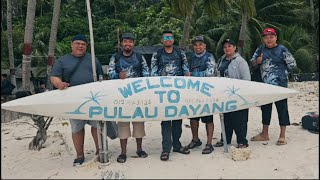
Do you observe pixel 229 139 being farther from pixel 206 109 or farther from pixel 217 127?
pixel 217 127

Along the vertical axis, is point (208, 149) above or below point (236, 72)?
below

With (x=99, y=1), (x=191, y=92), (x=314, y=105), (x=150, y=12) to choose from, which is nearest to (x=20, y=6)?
(x=99, y=1)

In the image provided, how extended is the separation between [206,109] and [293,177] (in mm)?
1464

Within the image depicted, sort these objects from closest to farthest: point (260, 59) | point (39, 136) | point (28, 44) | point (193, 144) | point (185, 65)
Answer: point (185, 65) < point (260, 59) < point (193, 144) < point (39, 136) < point (28, 44)

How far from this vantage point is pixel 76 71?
484 cm

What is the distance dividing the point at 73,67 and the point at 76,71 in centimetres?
8

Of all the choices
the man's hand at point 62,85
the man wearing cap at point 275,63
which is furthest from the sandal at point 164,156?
the man wearing cap at point 275,63

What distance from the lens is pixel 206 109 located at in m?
5.04

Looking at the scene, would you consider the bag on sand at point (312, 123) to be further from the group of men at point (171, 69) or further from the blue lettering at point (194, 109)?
the blue lettering at point (194, 109)

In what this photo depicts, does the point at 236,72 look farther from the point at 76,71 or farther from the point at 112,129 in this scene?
the point at 76,71

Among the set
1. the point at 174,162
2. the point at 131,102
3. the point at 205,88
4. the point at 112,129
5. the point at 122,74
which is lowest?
the point at 174,162

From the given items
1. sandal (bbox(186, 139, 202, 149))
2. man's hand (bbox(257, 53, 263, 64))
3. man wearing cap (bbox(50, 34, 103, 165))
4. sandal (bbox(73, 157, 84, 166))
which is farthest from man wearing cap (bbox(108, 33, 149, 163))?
man's hand (bbox(257, 53, 263, 64))

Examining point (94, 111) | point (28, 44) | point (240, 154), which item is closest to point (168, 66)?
point (94, 111)

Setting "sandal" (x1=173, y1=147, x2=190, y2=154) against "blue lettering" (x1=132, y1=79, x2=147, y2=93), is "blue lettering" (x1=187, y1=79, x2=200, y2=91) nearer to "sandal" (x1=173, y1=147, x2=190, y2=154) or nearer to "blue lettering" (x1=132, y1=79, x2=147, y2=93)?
"blue lettering" (x1=132, y1=79, x2=147, y2=93)
